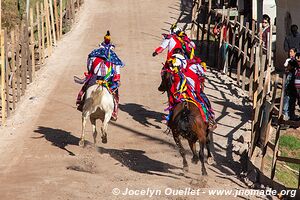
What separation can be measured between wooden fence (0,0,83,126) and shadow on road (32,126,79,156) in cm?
138

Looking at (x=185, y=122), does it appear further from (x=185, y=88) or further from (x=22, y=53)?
(x=22, y=53)

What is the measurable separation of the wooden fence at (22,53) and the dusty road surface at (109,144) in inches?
14.4

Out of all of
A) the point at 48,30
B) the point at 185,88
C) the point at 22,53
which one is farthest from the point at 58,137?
the point at 48,30

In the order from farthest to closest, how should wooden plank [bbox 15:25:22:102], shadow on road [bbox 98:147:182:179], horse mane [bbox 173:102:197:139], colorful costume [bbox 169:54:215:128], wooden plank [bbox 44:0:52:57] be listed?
1. wooden plank [bbox 44:0:52:57]
2. wooden plank [bbox 15:25:22:102]
3. shadow on road [bbox 98:147:182:179]
4. colorful costume [bbox 169:54:215:128]
5. horse mane [bbox 173:102:197:139]

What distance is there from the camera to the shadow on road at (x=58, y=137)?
16.4 m

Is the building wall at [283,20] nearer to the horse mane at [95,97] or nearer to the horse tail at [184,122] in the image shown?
the horse mane at [95,97]

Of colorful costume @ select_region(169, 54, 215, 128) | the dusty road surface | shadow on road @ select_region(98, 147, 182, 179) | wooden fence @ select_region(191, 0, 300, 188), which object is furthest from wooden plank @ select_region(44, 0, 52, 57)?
colorful costume @ select_region(169, 54, 215, 128)

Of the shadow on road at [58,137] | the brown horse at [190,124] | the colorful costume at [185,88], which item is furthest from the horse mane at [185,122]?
A: the shadow on road at [58,137]

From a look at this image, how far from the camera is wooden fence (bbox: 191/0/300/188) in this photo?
44.9ft

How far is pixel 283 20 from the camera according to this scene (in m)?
23.9

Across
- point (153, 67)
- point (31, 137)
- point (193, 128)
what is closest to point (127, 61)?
point (153, 67)

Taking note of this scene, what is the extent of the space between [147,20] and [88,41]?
479 cm

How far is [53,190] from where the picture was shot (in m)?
12.4

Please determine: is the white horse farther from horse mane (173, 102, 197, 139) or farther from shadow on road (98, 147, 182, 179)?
horse mane (173, 102, 197, 139)
